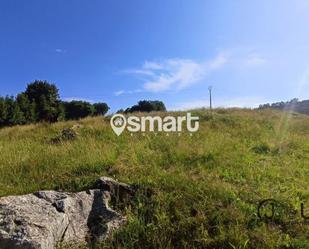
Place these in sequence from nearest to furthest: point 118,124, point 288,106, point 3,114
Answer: point 118,124
point 3,114
point 288,106

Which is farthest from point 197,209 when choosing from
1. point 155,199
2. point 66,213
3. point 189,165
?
point 189,165

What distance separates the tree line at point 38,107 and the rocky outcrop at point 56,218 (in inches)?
1117

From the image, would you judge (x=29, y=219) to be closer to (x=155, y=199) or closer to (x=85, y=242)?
(x=85, y=242)

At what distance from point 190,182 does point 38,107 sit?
37863 millimetres

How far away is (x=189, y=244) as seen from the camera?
4125 mm

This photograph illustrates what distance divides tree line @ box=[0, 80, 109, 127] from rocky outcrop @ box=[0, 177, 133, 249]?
93.1ft

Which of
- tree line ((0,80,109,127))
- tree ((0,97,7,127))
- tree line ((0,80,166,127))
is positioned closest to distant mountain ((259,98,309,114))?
tree line ((0,80,166,127))

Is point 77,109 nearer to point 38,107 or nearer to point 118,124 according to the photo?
point 38,107

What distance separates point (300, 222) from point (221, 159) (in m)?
2.91

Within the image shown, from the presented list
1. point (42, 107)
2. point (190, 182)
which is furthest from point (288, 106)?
point (190, 182)

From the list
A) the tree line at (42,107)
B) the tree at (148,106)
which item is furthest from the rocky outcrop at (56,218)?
the tree at (148,106)

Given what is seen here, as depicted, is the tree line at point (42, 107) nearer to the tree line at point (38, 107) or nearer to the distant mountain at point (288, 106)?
the tree line at point (38, 107)

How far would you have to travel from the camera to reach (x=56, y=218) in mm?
4066

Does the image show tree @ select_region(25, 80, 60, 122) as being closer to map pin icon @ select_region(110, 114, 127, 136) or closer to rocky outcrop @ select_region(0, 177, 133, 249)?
map pin icon @ select_region(110, 114, 127, 136)
